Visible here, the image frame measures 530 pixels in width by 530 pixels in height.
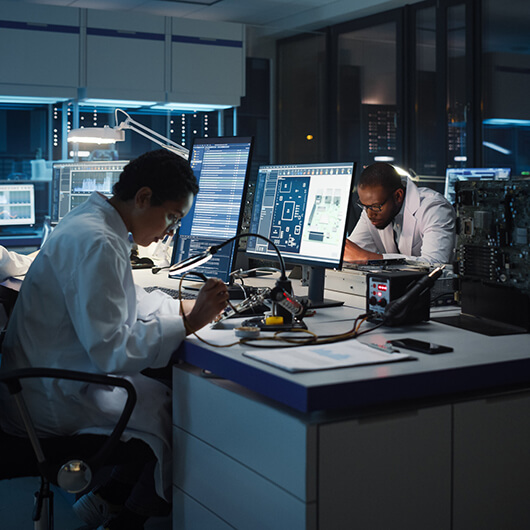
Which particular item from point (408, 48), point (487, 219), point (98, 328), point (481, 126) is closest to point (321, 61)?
point (408, 48)

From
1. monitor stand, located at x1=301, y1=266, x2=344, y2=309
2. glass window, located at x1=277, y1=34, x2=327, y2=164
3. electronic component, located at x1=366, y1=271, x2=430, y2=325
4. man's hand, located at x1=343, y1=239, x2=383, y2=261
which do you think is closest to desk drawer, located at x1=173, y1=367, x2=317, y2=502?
electronic component, located at x1=366, y1=271, x2=430, y2=325

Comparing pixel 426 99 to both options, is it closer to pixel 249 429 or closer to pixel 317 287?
pixel 317 287

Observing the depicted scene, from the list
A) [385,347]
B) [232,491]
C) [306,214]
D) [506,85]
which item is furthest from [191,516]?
[506,85]

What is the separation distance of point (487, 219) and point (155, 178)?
0.87m

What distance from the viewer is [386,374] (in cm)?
135

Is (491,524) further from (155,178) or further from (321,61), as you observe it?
(321,61)

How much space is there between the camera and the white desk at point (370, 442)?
4.32ft

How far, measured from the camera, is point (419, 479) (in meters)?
1.41

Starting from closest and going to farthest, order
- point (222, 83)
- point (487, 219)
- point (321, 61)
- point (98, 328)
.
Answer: point (98, 328) → point (487, 219) → point (222, 83) → point (321, 61)

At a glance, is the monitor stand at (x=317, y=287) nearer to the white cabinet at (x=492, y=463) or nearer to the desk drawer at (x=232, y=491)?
the desk drawer at (x=232, y=491)

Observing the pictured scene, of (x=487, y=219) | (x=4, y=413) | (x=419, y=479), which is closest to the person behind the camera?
(x=419, y=479)

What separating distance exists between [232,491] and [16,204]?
13.2 feet

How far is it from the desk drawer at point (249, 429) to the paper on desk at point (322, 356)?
9 centimetres

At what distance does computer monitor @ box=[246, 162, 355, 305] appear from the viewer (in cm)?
197
